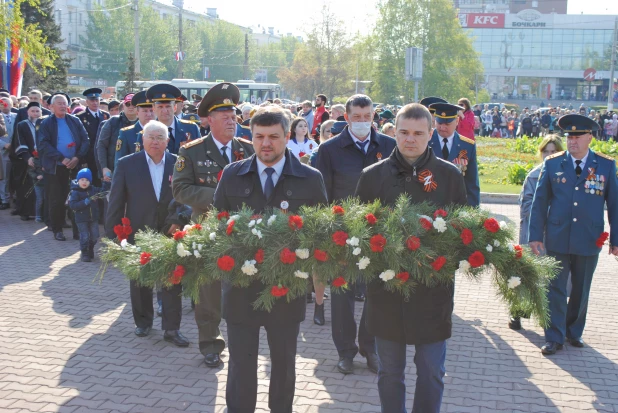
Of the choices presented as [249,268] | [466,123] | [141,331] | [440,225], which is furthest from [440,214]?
[466,123]

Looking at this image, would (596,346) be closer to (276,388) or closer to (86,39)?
(276,388)

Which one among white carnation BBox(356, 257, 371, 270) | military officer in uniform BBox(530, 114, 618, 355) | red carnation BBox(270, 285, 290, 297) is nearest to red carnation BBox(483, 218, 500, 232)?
white carnation BBox(356, 257, 371, 270)

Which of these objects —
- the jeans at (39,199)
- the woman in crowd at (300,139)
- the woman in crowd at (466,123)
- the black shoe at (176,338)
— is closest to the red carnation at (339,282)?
the black shoe at (176,338)

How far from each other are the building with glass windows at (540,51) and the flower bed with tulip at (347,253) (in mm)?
100922

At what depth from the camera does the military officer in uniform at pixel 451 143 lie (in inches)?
277

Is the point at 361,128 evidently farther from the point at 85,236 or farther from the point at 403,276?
the point at 85,236

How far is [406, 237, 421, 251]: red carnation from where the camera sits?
380 cm

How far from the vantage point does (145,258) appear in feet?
13.3

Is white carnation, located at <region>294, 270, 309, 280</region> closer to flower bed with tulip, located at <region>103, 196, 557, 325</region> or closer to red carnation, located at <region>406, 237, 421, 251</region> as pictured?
flower bed with tulip, located at <region>103, 196, 557, 325</region>

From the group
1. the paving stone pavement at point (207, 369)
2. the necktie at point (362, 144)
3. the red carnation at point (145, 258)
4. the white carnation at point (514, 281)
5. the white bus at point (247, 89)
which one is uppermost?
the white bus at point (247, 89)

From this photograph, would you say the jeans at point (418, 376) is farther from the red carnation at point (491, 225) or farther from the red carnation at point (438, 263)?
the red carnation at point (491, 225)

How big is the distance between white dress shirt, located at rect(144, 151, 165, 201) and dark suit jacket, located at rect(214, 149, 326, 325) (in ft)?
8.33

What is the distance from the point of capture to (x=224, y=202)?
14.6 feet

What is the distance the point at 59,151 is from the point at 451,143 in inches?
275
